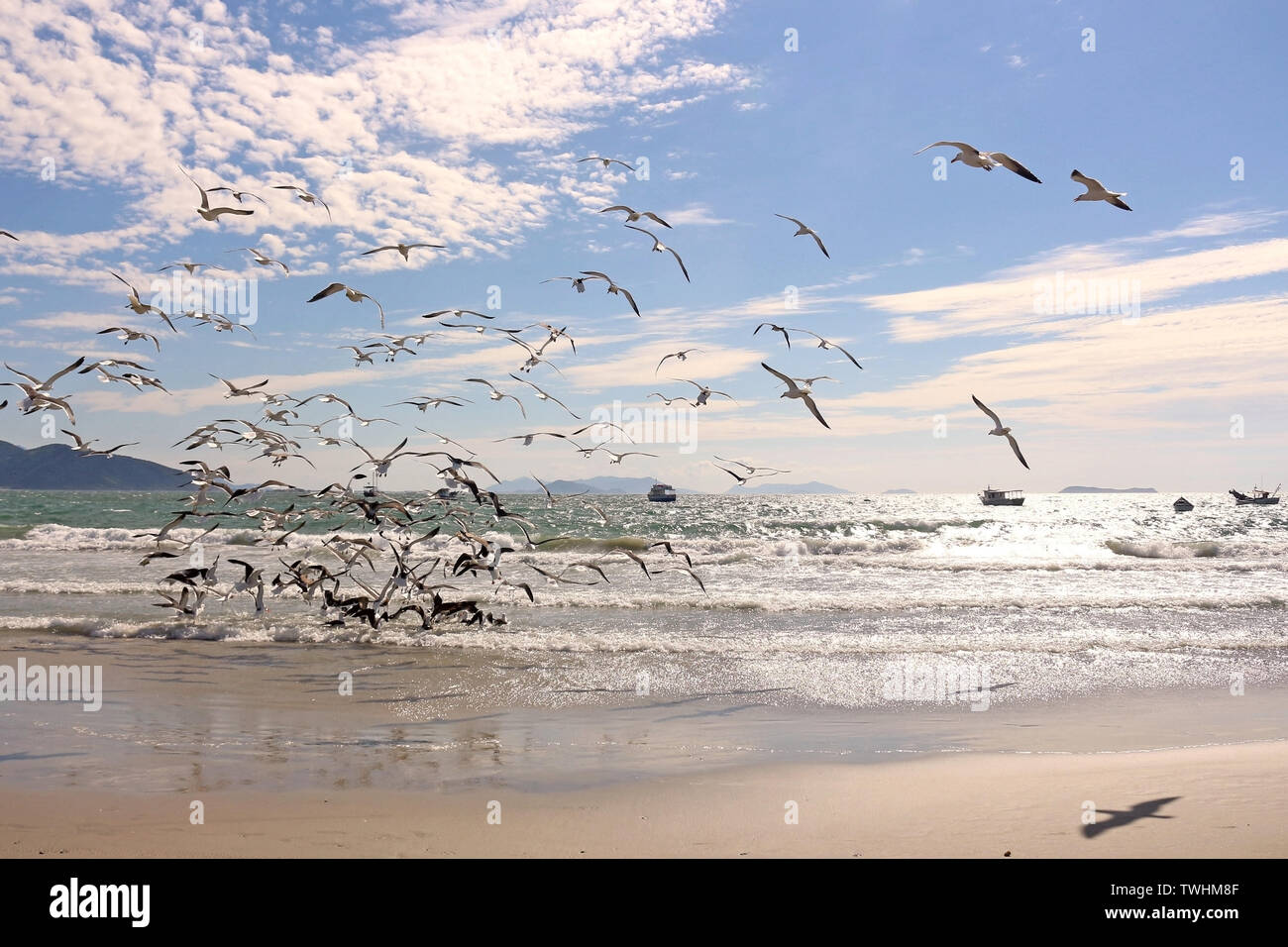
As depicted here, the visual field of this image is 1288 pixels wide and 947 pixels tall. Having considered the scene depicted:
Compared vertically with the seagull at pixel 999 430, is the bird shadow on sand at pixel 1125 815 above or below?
below

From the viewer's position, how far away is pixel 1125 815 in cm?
556

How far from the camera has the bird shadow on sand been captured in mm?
5301

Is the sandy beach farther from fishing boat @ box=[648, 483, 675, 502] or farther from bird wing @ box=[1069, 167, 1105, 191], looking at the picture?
fishing boat @ box=[648, 483, 675, 502]

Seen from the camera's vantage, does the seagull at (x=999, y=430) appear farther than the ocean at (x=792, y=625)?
No

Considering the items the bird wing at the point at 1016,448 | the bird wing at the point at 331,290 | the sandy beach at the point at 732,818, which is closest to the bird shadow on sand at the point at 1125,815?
the sandy beach at the point at 732,818

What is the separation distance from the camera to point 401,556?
12.9 meters

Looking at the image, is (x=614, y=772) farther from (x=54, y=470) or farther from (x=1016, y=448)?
(x=54, y=470)

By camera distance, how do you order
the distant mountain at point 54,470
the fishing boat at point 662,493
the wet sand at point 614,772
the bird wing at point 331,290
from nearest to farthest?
the wet sand at point 614,772
the bird wing at point 331,290
the fishing boat at point 662,493
the distant mountain at point 54,470

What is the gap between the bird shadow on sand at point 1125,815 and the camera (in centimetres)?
530

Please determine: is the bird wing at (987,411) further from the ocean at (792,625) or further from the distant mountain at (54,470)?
the distant mountain at (54,470)

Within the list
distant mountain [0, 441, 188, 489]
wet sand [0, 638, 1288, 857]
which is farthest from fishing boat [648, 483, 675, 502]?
wet sand [0, 638, 1288, 857]

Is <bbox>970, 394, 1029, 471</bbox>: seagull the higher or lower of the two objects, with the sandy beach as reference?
higher
